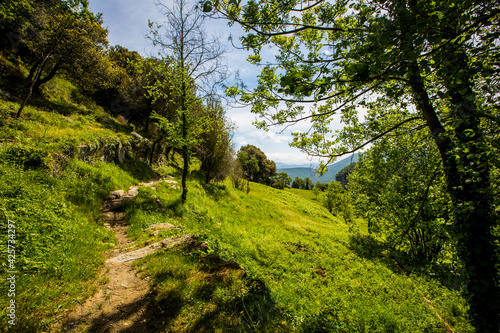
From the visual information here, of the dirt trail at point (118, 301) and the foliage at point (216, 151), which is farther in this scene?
the foliage at point (216, 151)

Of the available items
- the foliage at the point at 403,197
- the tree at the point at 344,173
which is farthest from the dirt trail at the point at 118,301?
the tree at the point at 344,173

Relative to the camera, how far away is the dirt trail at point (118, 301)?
3.35 meters

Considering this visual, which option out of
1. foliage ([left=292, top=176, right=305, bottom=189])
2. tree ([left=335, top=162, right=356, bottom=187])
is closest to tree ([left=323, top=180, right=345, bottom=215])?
tree ([left=335, top=162, right=356, bottom=187])

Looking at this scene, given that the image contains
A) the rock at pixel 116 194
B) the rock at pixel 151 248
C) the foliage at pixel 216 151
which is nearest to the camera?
the rock at pixel 151 248

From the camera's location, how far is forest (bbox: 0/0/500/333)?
2430 millimetres

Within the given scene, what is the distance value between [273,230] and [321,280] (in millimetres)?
6247

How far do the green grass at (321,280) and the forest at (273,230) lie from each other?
0.25 ft

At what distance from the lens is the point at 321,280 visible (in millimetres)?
8008

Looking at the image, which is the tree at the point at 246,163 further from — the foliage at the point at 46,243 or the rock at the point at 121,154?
the foliage at the point at 46,243

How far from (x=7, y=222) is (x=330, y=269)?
38.6ft

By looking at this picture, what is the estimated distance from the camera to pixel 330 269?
9.29m

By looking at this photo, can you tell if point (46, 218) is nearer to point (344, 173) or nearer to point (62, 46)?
point (62, 46)

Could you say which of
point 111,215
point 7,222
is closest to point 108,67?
point 111,215

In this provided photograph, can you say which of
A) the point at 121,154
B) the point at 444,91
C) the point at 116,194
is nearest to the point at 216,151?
the point at 121,154
